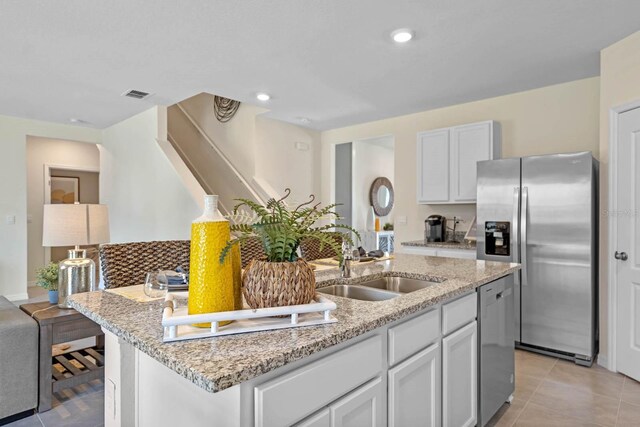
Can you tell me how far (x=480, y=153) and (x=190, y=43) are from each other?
297 cm

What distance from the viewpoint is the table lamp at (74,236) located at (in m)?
2.40

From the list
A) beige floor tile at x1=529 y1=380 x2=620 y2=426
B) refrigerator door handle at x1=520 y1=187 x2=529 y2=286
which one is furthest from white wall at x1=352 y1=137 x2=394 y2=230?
beige floor tile at x1=529 y1=380 x2=620 y2=426

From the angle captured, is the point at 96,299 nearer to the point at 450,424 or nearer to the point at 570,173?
the point at 450,424

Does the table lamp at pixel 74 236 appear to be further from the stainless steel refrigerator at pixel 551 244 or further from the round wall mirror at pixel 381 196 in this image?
the round wall mirror at pixel 381 196

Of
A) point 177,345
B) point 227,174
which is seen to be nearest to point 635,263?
point 177,345

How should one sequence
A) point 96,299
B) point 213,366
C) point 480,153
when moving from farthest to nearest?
point 480,153 < point 96,299 < point 213,366

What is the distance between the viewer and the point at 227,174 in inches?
222

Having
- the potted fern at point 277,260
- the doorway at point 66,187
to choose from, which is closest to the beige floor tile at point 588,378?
the potted fern at point 277,260

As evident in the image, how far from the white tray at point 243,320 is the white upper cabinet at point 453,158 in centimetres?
336

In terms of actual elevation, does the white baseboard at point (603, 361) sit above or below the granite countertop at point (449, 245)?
below

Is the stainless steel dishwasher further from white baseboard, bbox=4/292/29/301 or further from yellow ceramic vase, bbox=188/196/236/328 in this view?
white baseboard, bbox=4/292/29/301

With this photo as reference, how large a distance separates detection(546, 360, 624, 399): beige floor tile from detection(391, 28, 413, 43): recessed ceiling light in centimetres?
269

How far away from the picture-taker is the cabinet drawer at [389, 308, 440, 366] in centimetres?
135

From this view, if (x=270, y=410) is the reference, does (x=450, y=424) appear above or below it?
below
